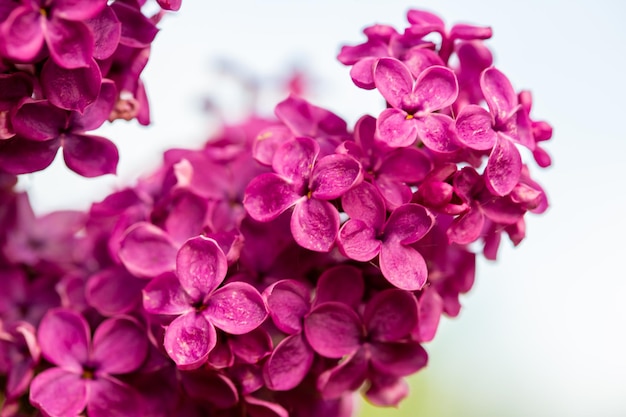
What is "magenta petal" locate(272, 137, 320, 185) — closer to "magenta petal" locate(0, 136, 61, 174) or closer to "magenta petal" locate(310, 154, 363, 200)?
"magenta petal" locate(310, 154, 363, 200)

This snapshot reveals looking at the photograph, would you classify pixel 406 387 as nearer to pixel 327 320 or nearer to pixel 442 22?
pixel 327 320

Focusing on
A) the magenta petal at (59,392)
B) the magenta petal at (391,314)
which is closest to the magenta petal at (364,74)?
the magenta petal at (391,314)

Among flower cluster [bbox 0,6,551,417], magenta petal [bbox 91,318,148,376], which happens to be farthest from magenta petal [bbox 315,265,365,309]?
magenta petal [bbox 91,318,148,376]

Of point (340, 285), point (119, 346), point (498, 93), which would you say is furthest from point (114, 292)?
point (498, 93)

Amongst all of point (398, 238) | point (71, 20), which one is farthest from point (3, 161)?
point (398, 238)

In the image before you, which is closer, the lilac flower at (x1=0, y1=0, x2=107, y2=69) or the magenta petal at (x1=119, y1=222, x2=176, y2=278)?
the lilac flower at (x1=0, y1=0, x2=107, y2=69)
